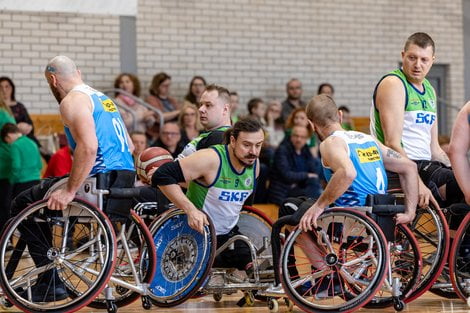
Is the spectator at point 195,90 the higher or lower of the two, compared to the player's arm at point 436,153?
higher

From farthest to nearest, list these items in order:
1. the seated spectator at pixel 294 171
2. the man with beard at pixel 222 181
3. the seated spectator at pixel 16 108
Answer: the seated spectator at pixel 294 171
the seated spectator at pixel 16 108
the man with beard at pixel 222 181

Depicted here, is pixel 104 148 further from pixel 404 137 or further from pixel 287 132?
pixel 287 132

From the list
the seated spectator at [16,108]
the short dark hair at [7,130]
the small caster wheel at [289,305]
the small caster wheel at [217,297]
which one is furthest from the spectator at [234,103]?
the small caster wheel at [289,305]

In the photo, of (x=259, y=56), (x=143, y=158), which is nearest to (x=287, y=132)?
(x=259, y=56)

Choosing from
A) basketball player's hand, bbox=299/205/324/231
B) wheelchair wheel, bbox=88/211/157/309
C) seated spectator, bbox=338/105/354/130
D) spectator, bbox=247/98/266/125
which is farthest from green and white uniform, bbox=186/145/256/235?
seated spectator, bbox=338/105/354/130

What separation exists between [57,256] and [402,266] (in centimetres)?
188

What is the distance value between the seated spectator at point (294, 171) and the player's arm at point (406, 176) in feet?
15.9

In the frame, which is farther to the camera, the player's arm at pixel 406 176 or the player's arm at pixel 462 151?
the player's arm at pixel 462 151

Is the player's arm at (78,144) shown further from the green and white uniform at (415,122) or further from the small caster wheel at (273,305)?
the green and white uniform at (415,122)

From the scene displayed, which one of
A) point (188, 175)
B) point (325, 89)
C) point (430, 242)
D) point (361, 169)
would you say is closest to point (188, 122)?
point (325, 89)

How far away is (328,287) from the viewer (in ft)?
18.5

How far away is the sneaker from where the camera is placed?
557 cm

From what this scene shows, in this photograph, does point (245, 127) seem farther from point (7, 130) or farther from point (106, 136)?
point (7, 130)

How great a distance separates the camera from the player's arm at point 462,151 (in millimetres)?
5832
